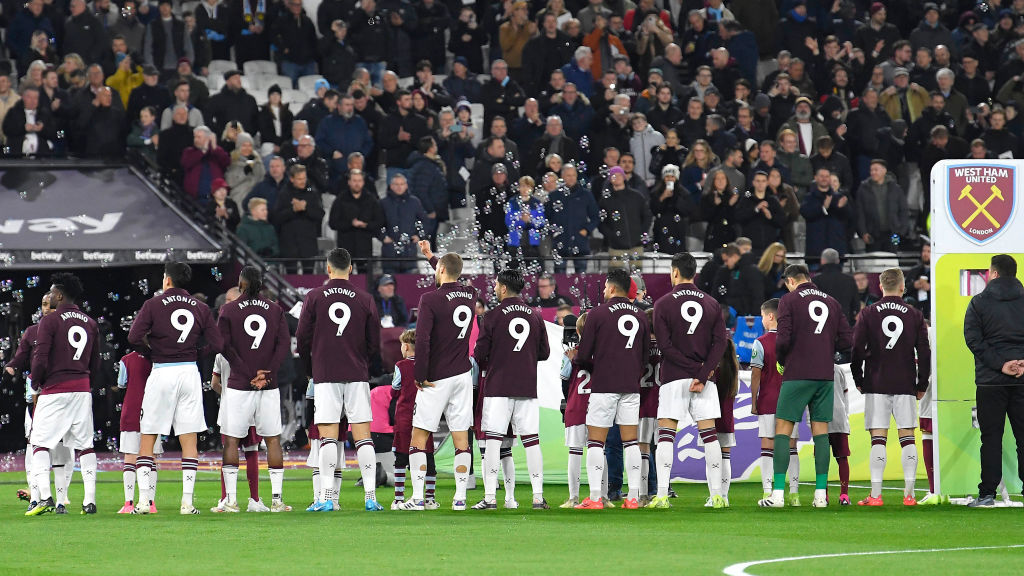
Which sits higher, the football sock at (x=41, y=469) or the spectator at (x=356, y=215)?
the spectator at (x=356, y=215)

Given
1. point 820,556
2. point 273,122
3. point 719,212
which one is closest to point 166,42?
point 273,122

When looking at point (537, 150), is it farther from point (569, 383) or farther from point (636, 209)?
point (569, 383)

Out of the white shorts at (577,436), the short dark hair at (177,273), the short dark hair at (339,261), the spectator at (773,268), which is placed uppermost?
the spectator at (773,268)

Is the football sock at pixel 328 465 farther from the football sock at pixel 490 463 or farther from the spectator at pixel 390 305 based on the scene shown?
the spectator at pixel 390 305

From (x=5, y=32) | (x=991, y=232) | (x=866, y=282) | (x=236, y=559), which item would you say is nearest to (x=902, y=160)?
(x=866, y=282)

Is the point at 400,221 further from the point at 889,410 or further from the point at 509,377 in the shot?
the point at 889,410

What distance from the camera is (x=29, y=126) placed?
2209cm

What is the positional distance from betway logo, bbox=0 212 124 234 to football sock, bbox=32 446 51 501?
671 cm

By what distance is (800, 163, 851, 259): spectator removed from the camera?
23.7 meters

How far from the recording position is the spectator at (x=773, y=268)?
21859 mm

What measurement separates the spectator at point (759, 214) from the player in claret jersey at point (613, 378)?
8.99m

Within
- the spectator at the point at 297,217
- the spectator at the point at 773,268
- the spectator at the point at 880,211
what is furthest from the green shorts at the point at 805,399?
the spectator at the point at 880,211

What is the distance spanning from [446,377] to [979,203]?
5.05m

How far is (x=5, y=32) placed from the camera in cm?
2480
